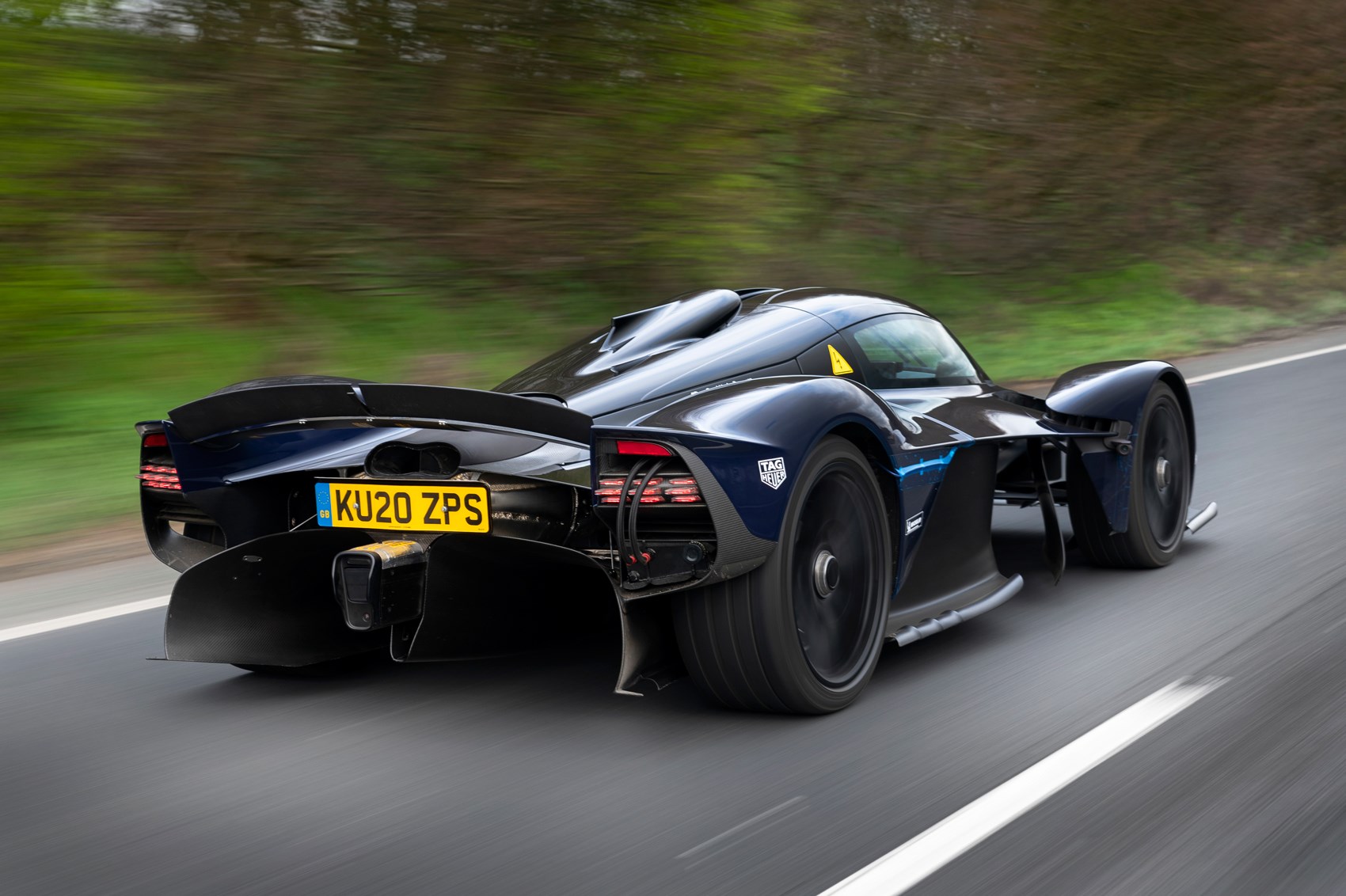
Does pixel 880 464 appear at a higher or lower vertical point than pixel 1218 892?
higher

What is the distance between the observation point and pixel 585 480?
3375 millimetres

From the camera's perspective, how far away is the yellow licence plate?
3404 millimetres

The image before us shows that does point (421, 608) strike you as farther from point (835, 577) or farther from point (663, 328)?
point (663, 328)

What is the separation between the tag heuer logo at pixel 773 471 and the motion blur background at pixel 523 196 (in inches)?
180

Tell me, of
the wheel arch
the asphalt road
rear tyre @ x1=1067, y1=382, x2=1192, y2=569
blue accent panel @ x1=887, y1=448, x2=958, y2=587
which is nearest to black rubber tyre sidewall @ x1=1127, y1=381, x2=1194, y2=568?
rear tyre @ x1=1067, y1=382, x2=1192, y2=569

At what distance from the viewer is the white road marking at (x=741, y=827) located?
9.11 feet

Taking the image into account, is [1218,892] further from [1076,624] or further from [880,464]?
[1076,624]

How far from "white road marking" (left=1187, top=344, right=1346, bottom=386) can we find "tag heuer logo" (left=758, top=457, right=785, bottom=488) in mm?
8627

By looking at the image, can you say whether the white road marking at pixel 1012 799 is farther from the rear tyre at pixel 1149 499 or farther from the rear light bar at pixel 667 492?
the rear tyre at pixel 1149 499

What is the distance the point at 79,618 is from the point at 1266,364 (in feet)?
34.4

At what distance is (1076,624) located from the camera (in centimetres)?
443

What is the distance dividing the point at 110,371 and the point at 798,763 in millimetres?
7101

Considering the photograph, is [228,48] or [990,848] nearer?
[990,848]

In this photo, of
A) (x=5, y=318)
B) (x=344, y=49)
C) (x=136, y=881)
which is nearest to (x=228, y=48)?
(x=344, y=49)
